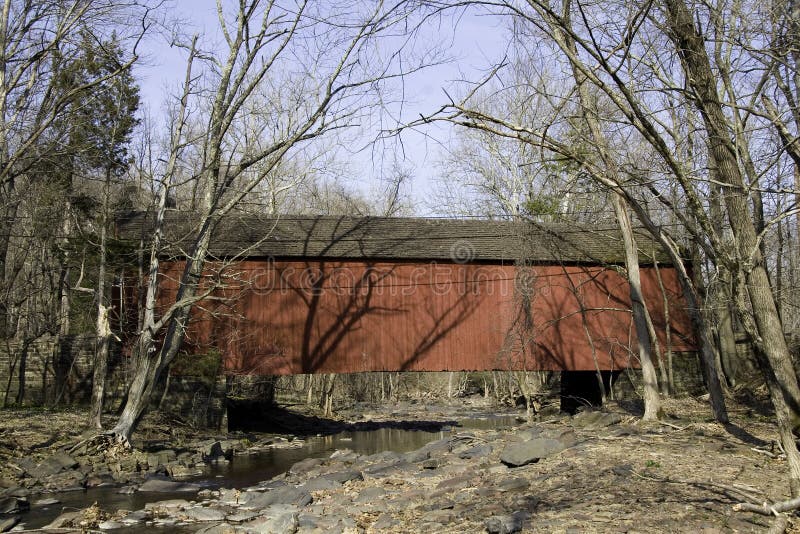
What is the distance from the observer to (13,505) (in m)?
8.85

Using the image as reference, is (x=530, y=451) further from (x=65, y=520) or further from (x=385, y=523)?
(x=65, y=520)

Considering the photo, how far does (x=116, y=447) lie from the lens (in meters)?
12.1

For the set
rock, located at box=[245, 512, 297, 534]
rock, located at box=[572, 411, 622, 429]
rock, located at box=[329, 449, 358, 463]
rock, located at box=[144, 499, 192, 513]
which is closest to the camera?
rock, located at box=[245, 512, 297, 534]

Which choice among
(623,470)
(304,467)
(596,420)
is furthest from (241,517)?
(596,420)

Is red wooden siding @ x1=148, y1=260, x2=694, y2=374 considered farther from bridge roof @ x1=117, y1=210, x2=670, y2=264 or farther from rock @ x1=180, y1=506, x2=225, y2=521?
rock @ x1=180, y1=506, x2=225, y2=521

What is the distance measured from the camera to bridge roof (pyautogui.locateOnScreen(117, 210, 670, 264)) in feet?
53.7

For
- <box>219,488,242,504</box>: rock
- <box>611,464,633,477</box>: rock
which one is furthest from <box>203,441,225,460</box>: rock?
<box>611,464,633,477</box>: rock

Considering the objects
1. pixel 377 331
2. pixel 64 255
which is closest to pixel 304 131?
pixel 377 331

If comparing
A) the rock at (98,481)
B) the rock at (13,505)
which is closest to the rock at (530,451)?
the rock at (13,505)

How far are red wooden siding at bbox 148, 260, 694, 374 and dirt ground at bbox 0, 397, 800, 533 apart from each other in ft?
16.7

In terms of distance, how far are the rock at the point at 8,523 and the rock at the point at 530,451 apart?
5579 mm

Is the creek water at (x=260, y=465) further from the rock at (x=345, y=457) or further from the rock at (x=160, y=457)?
the rock at (x=345, y=457)

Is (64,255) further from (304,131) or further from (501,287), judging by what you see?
(501,287)

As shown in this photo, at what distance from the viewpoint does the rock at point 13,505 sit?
344 inches
